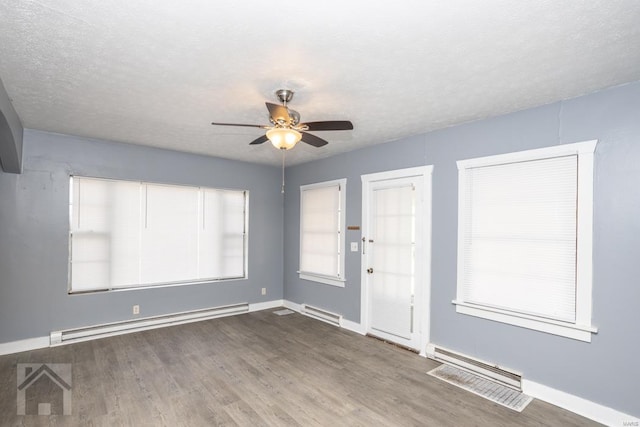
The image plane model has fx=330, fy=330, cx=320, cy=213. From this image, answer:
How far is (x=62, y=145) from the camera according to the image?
13.9 ft

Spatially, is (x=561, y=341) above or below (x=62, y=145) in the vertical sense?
below

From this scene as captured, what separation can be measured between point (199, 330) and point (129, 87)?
3439 mm

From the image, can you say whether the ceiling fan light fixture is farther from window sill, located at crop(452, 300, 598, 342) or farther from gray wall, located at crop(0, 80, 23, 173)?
window sill, located at crop(452, 300, 598, 342)

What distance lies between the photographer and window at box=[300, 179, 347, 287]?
Answer: 17.0 ft

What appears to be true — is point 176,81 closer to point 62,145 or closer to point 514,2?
point 514,2

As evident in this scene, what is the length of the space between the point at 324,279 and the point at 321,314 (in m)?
0.56

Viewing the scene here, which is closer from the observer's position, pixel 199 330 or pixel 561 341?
pixel 561 341

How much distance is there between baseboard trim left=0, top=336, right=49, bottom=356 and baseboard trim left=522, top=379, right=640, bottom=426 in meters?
5.42

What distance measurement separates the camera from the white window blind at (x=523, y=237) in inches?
115

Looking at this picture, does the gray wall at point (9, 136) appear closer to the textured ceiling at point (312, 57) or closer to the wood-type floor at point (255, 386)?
the textured ceiling at point (312, 57)

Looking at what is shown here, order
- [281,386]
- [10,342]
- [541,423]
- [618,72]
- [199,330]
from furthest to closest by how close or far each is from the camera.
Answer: [199,330] < [10,342] < [281,386] < [541,423] < [618,72]

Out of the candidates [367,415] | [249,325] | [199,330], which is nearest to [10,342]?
[199,330]
